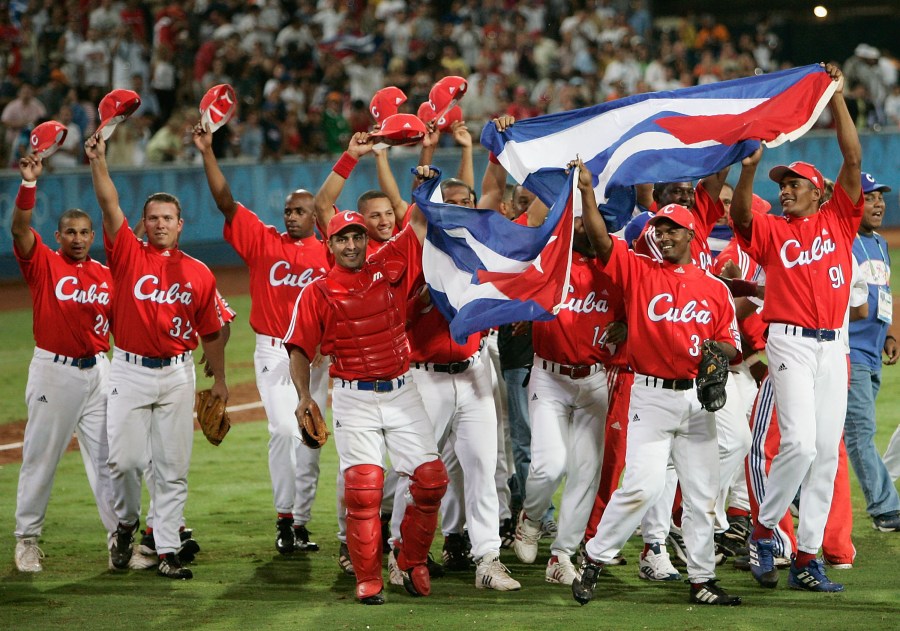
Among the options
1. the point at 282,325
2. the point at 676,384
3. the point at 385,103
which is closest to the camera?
the point at 676,384

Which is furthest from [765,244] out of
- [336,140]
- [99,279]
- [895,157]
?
[895,157]

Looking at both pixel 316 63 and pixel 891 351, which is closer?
pixel 891 351

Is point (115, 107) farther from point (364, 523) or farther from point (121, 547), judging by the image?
point (364, 523)

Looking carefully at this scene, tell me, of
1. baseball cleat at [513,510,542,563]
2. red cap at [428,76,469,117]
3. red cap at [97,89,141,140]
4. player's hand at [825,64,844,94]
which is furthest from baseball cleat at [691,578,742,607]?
red cap at [97,89,141,140]

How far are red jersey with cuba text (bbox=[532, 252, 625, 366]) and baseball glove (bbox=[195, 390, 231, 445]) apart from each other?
1.93 metres

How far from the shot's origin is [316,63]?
23.5 meters

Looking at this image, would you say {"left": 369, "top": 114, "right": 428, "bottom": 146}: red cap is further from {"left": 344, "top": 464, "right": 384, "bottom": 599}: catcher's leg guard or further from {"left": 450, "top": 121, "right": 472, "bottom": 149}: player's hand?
{"left": 344, "top": 464, "right": 384, "bottom": 599}: catcher's leg guard

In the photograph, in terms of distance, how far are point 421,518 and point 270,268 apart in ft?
7.41

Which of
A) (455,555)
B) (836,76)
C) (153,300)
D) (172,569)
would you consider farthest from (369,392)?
(836,76)

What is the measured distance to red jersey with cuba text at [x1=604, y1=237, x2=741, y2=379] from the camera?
6.52m

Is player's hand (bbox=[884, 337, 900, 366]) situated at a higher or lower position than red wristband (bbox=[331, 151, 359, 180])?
lower

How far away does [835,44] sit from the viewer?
29969 mm

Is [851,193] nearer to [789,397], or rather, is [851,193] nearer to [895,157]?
[789,397]

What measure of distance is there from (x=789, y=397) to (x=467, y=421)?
1.77 m
